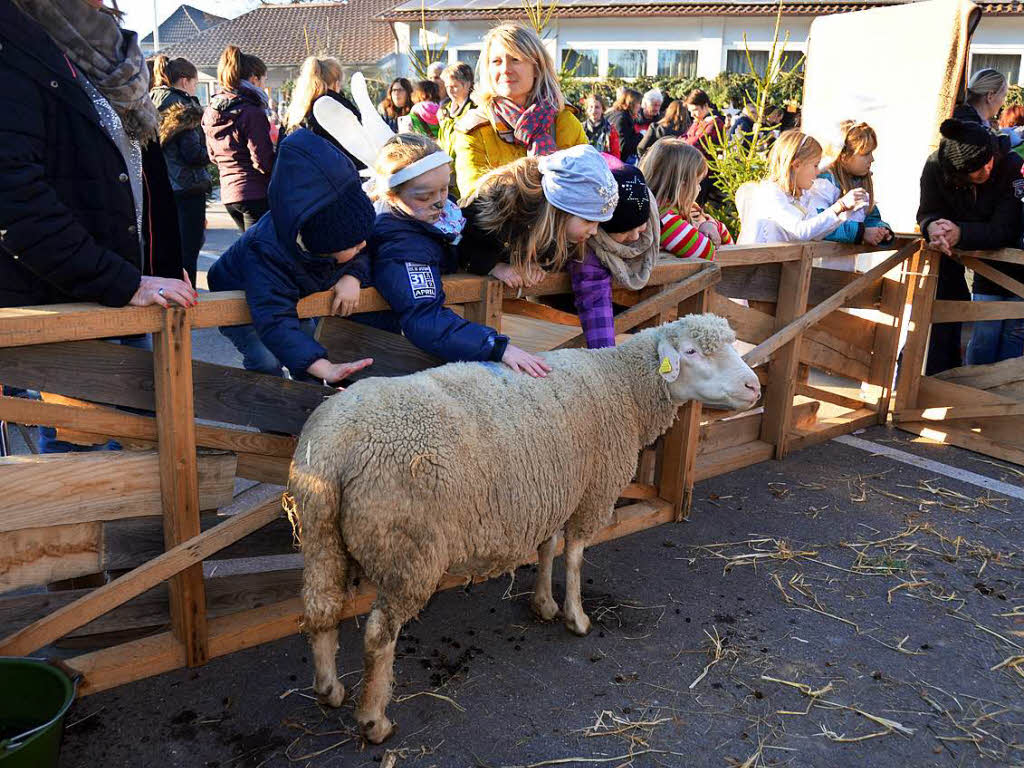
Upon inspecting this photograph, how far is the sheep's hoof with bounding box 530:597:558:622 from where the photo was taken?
3283 mm

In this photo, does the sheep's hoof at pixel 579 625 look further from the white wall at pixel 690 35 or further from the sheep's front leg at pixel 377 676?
the white wall at pixel 690 35

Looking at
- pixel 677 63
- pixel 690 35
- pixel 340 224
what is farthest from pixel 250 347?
pixel 677 63

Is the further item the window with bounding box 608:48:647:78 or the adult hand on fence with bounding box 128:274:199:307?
the window with bounding box 608:48:647:78

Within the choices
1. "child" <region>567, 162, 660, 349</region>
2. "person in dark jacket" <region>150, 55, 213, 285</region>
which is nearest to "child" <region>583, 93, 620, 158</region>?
"person in dark jacket" <region>150, 55, 213, 285</region>

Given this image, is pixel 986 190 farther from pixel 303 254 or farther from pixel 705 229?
pixel 303 254

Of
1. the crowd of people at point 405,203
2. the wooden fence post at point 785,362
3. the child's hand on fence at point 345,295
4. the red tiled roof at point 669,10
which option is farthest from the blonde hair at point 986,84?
the red tiled roof at point 669,10

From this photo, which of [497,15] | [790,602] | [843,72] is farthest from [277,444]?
[497,15]

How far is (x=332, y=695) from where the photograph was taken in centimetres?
266

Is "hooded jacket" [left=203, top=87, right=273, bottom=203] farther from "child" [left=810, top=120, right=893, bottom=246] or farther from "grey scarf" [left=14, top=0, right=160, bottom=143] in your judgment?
"child" [left=810, top=120, right=893, bottom=246]

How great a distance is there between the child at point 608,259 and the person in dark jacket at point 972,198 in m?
2.58

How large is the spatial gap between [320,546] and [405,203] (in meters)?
1.26

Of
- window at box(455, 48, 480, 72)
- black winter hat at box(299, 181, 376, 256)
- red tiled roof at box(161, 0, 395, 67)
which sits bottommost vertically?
black winter hat at box(299, 181, 376, 256)

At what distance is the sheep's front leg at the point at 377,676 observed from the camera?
250 cm

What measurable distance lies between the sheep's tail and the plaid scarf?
2.02 m
